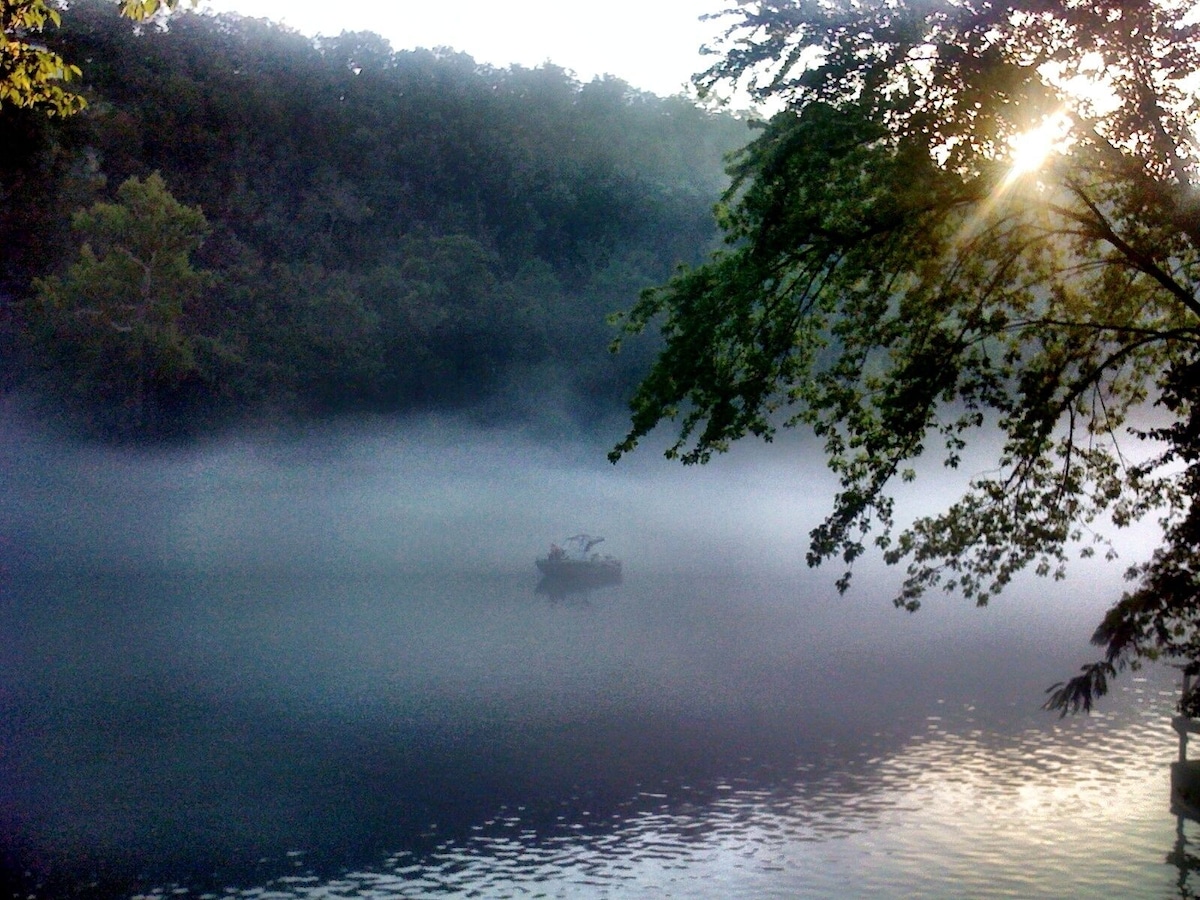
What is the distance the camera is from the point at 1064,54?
1415 centimetres

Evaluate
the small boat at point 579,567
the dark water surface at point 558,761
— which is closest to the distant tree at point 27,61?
the dark water surface at point 558,761

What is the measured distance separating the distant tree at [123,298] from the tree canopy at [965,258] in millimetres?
41231

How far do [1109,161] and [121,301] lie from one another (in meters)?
46.0

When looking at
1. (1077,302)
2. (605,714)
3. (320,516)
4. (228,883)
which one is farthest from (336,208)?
(1077,302)

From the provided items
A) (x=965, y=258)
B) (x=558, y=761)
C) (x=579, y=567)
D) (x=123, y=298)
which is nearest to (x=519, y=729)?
(x=558, y=761)

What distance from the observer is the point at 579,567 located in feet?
166

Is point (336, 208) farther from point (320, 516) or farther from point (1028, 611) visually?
point (1028, 611)

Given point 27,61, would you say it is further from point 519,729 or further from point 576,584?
point 576,584

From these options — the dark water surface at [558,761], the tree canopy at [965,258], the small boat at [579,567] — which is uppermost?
the tree canopy at [965,258]

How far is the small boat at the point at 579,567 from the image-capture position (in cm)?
5056

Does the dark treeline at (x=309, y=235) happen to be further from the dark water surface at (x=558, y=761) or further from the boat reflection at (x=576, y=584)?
the boat reflection at (x=576, y=584)

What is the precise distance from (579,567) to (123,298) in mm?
20338

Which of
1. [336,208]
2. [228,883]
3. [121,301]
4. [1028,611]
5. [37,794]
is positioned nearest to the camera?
[228,883]

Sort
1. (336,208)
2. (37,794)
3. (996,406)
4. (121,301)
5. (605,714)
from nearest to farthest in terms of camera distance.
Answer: (996,406) → (37,794) → (605,714) → (121,301) → (336,208)
